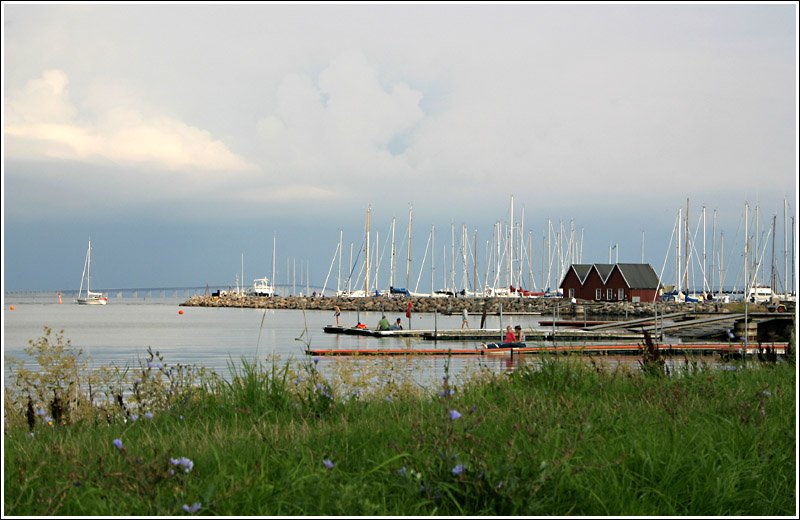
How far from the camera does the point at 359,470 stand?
586 cm

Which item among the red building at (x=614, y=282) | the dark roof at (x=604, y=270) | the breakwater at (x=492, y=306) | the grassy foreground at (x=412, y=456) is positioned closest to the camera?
the grassy foreground at (x=412, y=456)

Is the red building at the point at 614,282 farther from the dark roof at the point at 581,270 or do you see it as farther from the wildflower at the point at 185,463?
the wildflower at the point at 185,463

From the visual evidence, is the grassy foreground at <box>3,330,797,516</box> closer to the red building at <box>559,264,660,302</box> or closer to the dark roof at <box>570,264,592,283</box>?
the red building at <box>559,264,660,302</box>

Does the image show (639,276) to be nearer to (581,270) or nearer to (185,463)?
(581,270)

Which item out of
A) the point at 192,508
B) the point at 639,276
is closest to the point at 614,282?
the point at 639,276

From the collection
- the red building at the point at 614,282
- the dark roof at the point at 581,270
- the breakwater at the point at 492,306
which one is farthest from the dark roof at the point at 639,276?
the dark roof at the point at 581,270

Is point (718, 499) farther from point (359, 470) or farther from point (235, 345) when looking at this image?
point (235, 345)

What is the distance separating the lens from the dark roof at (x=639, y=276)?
97.7m

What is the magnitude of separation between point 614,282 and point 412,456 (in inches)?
3771

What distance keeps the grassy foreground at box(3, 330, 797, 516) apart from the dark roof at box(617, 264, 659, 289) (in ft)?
299

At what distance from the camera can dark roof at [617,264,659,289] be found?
97688 millimetres

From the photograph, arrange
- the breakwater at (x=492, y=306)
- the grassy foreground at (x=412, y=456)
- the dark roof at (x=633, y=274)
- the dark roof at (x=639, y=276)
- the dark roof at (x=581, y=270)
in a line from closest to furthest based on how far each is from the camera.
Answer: the grassy foreground at (x=412, y=456), the breakwater at (x=492, y=306), the dark roof at (x=639, y=276), the dark roof at (x=633, y=274), the dark roof at (x=581, y=270)

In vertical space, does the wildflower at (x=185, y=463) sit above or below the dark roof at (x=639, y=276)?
below

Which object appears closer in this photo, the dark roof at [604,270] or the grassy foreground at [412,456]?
the grassy foreground at [412,456]
